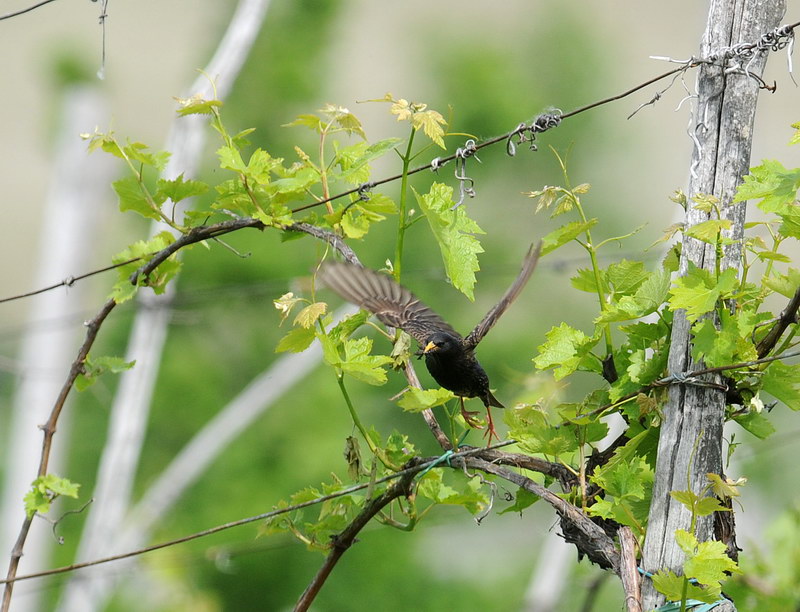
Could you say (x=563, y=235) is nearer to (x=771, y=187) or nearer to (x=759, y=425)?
(x=771, y=187)

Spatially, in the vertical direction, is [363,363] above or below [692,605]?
above

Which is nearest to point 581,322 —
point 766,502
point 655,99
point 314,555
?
point 766,502

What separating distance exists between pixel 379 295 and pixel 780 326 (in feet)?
2.84

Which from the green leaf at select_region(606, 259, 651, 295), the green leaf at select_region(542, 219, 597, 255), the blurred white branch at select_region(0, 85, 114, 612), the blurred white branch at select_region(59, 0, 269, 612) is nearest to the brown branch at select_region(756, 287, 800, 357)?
the green leaf at select_region(606, 259, 651, 295)

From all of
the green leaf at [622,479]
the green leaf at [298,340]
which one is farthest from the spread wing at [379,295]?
the green leaf at [622,479]

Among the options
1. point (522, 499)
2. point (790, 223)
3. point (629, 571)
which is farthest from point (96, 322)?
point (790, 223)

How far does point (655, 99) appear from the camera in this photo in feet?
6.87

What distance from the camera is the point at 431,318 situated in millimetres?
2391

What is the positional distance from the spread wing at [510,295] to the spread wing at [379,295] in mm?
128

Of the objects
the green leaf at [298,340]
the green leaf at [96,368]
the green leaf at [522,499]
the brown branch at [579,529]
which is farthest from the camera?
the green leaf at [96,368]

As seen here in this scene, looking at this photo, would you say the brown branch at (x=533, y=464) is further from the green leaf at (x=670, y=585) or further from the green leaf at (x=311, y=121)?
the green leaf at (x=311, y=121)

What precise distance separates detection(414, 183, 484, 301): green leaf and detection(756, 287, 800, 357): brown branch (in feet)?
2.00

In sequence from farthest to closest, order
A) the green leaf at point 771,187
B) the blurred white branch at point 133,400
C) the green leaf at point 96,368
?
the blurred white branch at point 133,400 < the green leaf at point 96,368 < the green leaf at point 771,187

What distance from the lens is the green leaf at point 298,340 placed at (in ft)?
6.68
